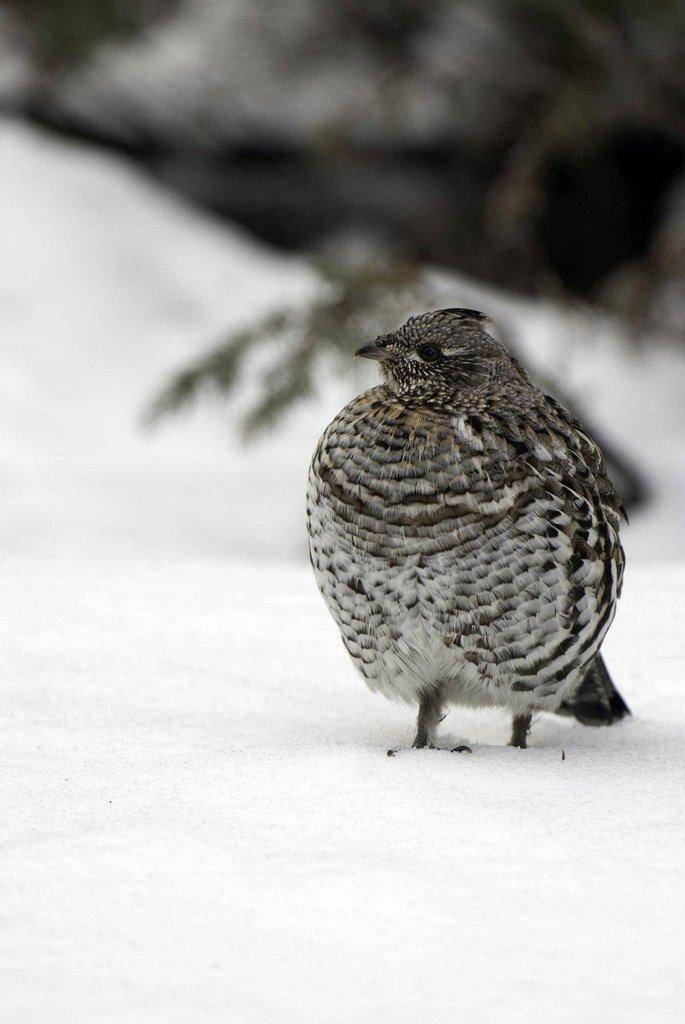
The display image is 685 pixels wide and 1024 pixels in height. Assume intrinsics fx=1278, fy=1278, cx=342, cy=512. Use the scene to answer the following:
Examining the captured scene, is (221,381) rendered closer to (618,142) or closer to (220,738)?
(220,738)

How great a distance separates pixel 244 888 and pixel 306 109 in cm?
739

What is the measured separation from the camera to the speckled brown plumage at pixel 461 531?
8.75ft

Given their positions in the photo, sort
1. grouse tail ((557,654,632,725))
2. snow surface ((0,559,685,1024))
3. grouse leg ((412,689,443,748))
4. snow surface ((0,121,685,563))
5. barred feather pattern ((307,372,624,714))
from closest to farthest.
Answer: snow surface ((0,559,685,1024)), barred feather pattern ((307,372,624,714)), grouse leg ((412,689,443,748)), grouse tail ((557,654,632,725)), snow surface ((0,121,685,563))

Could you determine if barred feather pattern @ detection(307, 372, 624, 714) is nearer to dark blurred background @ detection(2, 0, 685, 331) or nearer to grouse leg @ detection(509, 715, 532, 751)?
grouse leg @ detection(509, 715, 532, 751)

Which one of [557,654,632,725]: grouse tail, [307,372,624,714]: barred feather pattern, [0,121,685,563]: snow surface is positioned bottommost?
[557,654,632,725]: grouse tail

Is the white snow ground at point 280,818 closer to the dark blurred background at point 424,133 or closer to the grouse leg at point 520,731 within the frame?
the grouse leg at point 520,731

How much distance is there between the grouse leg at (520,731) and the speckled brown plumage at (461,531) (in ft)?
0.09

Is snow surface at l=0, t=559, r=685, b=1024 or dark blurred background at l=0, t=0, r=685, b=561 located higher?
dark blurred background at l=0, t=0, r=685, b=561

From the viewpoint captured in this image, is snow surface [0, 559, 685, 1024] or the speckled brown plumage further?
the speckled brown plumage

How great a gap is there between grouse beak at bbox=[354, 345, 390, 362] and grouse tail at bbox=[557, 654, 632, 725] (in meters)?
0.88

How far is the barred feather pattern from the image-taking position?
8.73 feet

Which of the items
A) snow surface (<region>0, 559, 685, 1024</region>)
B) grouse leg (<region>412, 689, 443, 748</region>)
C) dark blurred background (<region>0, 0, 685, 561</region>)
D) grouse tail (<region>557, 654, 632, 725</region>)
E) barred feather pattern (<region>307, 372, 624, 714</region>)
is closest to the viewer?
snow surface (<region>0, 559, 685, 1024</region>)

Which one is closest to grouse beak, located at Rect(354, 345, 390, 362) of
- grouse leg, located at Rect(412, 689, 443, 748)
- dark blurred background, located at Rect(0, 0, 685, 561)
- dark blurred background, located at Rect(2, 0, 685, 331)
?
grouse leg, located at Rect(412, 689, 443, 748)

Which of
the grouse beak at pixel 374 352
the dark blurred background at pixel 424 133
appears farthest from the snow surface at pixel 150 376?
the grouse beak at pixel 374 352
